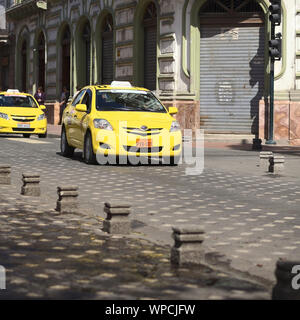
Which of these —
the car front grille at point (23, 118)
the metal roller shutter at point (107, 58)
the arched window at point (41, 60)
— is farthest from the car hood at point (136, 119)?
the arched window at point (41, 60)

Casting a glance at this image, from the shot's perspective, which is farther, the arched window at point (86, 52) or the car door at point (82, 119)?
the arched window at point (86, 52)

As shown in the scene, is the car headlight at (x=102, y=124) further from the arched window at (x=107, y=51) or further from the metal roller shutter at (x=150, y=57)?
the arched window at (x=107, y=51)

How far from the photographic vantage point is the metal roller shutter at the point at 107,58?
3247 centimetres

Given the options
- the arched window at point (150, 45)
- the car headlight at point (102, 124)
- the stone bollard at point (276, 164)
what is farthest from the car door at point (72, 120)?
the arched window at point (150, 45)

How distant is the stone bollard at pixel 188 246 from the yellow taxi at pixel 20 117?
19.0 m

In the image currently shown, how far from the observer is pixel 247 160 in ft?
61.3

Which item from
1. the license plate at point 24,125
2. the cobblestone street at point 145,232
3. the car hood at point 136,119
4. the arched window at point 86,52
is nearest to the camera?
the cobblestone street at point 145,232

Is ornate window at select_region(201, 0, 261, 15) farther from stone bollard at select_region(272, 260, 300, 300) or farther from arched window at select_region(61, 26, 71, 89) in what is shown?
stone bollard at select_region(272, 260, 300, 300)

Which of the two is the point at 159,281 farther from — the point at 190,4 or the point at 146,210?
the point at 190,4

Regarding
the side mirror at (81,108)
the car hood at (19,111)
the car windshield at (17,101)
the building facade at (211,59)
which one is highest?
the building facade at (211,59)

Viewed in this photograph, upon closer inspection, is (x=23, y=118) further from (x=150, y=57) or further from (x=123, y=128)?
(x=123, y=128)

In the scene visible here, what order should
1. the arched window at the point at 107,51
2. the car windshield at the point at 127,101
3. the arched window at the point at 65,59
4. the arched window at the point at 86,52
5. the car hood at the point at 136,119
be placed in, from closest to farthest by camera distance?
the car hood at the point at 136,119
the car windshield at the point at 127,101
the arched window at the point at 107,51
the arched window at the point at 86,52
the arched window at the point at 65,59

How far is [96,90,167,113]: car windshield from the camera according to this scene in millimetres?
17234

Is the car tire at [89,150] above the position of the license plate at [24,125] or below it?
below
